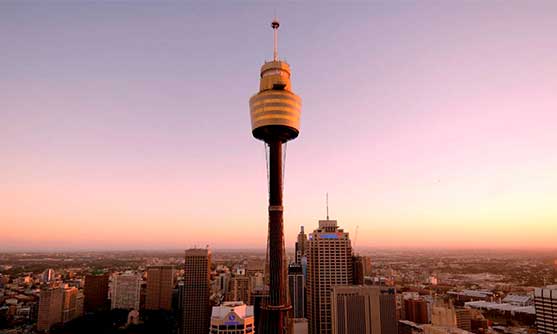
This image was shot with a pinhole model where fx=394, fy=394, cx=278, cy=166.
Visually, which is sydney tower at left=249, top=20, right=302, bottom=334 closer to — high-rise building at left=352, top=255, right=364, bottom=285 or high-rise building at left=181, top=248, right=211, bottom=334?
high-rise building at left=352, top=255, right=364, bottom=285

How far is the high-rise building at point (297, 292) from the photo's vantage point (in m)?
145

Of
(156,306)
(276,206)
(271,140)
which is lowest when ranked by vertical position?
(156,306)

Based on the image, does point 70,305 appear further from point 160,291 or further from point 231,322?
point 231,322

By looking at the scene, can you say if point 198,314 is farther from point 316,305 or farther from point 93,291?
point 93,291

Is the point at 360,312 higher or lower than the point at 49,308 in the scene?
higher

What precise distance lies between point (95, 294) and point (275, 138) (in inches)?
5725

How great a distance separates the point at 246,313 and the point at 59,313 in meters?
113

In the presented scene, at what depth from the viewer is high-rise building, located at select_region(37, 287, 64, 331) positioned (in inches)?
5512

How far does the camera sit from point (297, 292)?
145500 millimetres

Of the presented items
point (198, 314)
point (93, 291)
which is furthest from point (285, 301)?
point (93, 291)

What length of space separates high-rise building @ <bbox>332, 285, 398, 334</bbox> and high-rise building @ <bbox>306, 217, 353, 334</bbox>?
11145 mm

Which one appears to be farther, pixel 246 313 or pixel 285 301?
pixel 285 301

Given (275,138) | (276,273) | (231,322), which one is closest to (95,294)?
(276,273)

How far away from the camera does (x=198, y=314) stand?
144625mm
